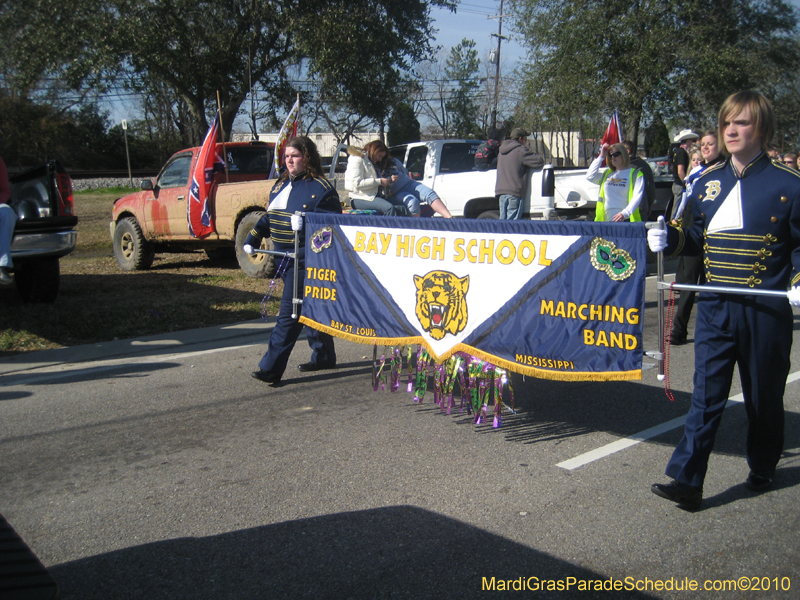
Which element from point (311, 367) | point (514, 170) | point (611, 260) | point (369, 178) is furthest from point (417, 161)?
point (611, 260)

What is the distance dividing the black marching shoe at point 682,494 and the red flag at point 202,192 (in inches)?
357

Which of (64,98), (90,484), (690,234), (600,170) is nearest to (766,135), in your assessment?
(690,234)

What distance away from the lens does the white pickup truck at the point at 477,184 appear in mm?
11203

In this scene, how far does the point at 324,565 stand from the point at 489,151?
10215mm

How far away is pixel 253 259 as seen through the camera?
35.2 ft

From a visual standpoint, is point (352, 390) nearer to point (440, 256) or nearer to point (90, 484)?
point (440, 256)

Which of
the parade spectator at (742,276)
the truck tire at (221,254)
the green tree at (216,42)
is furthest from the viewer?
the green tree at (216,42)

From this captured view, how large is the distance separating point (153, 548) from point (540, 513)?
A: 6.18 feet

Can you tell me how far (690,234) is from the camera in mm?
3643

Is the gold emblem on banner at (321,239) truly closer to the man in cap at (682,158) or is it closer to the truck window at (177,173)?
the man in cap at (682,158)

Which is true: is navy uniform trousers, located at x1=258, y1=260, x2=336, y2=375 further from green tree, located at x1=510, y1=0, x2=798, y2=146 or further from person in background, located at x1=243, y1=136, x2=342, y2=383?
green tree, located at x1=510, y1=0, x2=798, y2=146

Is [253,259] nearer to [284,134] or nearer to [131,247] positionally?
[284,134]

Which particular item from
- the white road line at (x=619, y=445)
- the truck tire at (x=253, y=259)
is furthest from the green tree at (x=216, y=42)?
the white road line at (x=619, y=445)

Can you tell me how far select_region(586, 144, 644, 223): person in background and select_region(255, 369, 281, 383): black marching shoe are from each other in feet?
13.3
